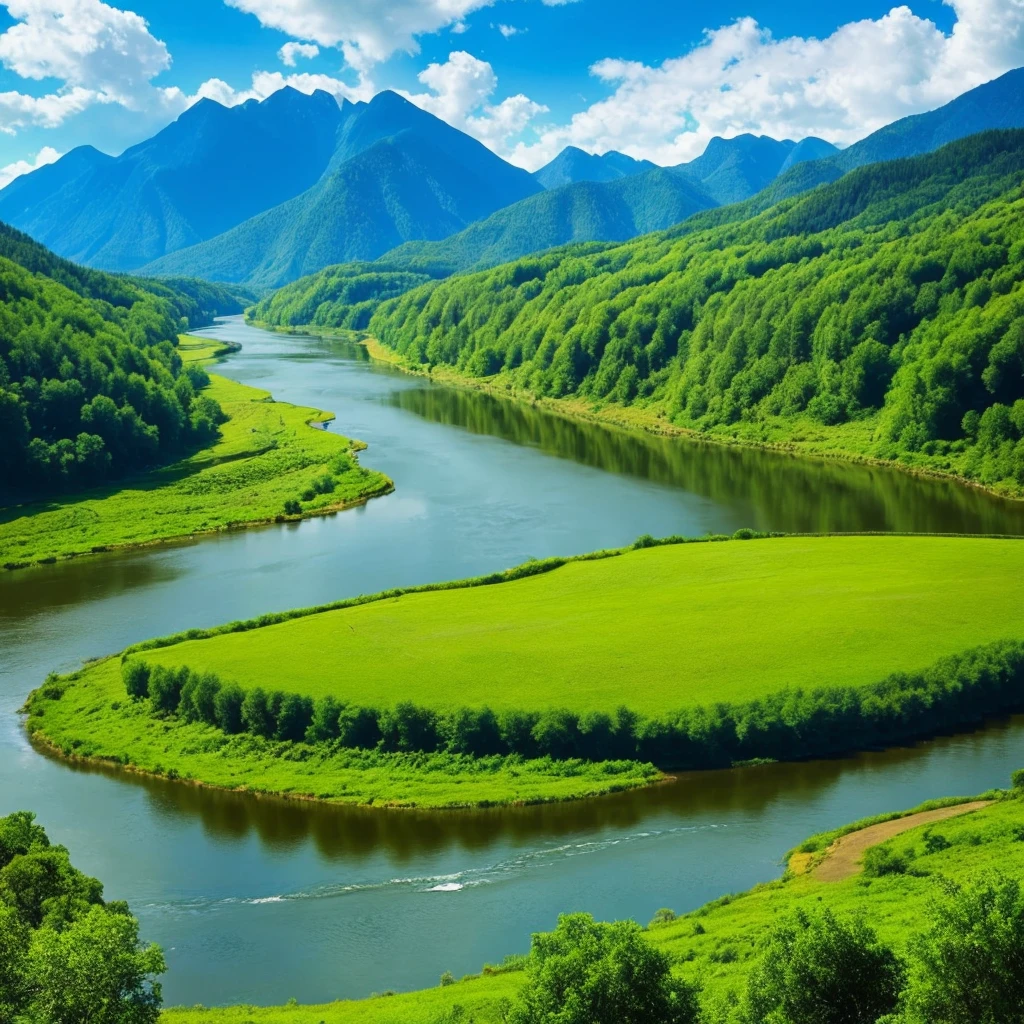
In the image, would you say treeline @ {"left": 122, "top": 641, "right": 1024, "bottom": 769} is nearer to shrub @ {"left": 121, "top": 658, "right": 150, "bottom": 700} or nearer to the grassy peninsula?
the grassy peninsula

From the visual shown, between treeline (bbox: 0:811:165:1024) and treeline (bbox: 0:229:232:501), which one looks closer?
treeline (bbox: 0:811:165:1024)

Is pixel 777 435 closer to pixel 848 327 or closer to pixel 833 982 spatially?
pixel 848 327

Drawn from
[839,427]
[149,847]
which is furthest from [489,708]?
[839,427]

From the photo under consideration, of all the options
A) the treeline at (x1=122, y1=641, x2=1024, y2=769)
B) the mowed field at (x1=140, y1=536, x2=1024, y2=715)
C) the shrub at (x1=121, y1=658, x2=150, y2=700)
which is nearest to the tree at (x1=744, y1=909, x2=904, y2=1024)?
the treeline at (x1=122, y1=641, x2=1024, y2=769)

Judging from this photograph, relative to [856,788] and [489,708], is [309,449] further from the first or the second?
[856,788]

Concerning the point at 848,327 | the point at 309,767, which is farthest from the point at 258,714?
the point at 848,327

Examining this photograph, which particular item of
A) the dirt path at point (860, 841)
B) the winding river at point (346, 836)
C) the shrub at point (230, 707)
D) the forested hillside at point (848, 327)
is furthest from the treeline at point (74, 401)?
the dirt path at point (860, 841)
